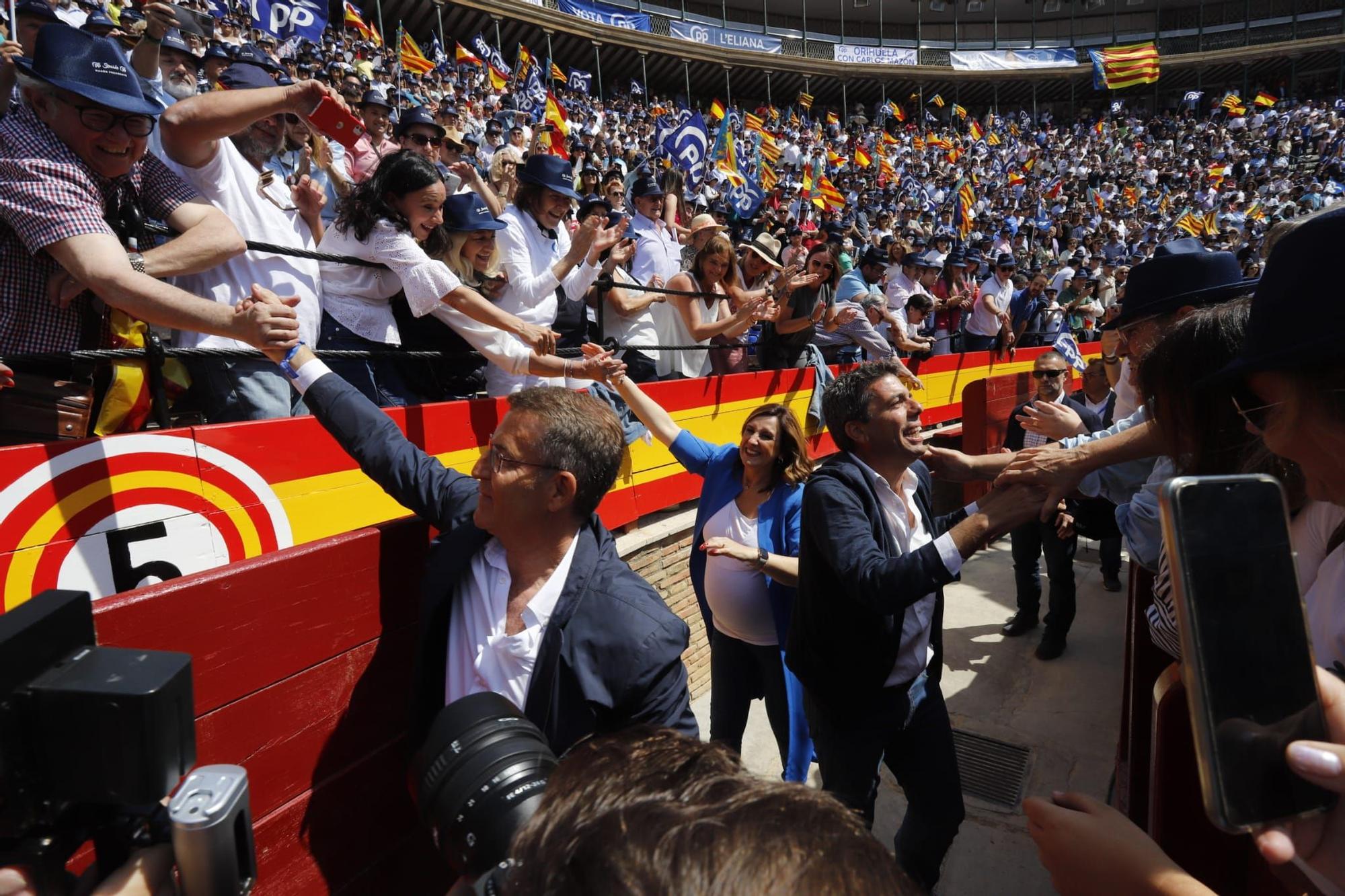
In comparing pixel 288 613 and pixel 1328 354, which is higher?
pixel 1328 354

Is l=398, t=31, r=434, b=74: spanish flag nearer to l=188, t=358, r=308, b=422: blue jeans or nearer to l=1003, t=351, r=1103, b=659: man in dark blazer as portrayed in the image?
l=1003, t=351, r=1103, b=659: man in dark blazer

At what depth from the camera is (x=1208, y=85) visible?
129 feet

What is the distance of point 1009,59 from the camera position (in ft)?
128

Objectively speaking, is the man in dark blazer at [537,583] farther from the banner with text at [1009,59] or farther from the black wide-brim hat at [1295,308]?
the banner with text at [1009,59]

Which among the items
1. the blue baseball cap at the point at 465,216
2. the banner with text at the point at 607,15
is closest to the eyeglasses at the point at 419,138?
the blue baseball cap at the point at 465,216

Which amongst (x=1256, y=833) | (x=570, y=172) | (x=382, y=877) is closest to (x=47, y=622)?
(x=1256, y=833)

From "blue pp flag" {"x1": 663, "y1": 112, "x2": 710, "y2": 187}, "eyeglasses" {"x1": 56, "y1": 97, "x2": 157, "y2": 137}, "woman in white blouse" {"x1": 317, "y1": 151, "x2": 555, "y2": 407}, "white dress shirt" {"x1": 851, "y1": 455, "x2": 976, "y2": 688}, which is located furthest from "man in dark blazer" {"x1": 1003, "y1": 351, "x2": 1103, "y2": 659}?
"blue pp flag" {"x1": 663, "y1": 112, "x2": 710, "y2": 187}

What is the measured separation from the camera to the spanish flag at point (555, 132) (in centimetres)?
1338

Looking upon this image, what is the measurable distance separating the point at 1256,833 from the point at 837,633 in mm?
1570

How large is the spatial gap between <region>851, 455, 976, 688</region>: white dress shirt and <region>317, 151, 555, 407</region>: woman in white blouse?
5.30ft

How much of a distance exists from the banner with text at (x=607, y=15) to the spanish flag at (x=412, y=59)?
589 inches

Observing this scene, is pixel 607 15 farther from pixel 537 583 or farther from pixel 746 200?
pixel 537 583

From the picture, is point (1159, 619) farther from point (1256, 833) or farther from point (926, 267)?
point (926, 267)

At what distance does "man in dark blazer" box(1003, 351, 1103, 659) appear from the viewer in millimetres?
4926
